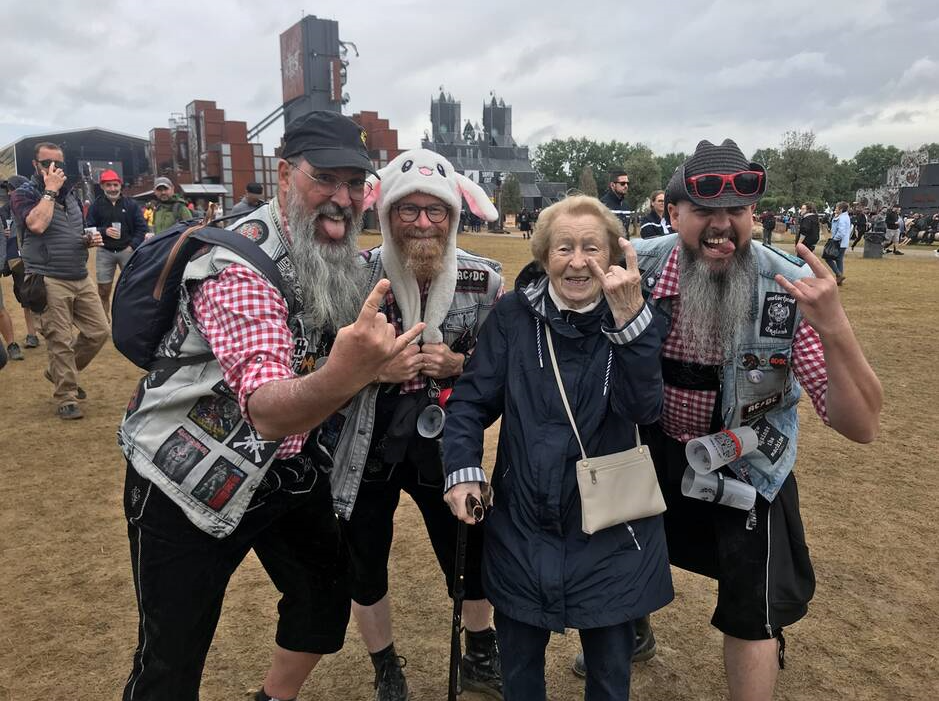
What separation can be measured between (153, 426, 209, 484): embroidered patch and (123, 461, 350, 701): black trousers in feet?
0.41

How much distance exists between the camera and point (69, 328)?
6.62m

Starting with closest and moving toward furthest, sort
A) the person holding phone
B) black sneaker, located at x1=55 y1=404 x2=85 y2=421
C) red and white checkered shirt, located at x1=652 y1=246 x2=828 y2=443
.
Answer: red and white checkered shirt, located at x1=652 y1=246 x2=828 y2=443 → the person holding phone → black sneaker, located at x1=55 y1=404 x2=85 y2=421

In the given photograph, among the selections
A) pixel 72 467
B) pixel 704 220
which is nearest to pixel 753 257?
pixel 704 220

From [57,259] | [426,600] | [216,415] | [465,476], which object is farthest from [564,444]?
Answer: [57,259]

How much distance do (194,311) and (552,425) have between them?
1.19 metres

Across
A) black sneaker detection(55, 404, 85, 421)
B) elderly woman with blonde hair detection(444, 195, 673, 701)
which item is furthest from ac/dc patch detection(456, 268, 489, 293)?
black sneaker detection(55, 404, 85, 421)

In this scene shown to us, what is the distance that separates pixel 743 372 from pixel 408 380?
1228mm

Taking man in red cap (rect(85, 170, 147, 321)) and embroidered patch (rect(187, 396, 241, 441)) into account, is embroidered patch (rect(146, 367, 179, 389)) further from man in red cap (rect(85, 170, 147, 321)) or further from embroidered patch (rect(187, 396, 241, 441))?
man in red cap (rect(85, 170, 147, 321))

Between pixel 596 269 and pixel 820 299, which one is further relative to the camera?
pixel 596 269

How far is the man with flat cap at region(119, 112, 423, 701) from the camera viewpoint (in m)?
1.74

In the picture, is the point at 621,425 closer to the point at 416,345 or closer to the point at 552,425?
the point at 552,425

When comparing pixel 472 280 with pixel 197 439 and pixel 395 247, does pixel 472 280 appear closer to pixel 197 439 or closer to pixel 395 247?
pixel 395 247

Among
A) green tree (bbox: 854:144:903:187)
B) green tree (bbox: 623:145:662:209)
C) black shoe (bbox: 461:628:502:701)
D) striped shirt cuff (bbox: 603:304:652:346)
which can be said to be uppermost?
green tree (bbox: 854:144:903:187)

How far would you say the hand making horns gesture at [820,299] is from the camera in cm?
204
